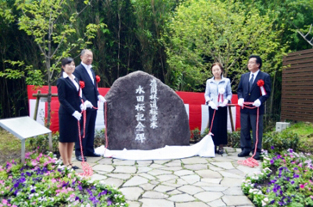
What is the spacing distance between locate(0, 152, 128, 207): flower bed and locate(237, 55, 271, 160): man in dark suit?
303 centimetres

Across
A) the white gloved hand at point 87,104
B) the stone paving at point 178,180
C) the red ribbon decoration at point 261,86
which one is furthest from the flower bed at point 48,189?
the red ribbon decoration at point 261,86

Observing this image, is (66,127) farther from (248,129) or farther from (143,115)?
(248,129)

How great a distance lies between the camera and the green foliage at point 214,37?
721cm

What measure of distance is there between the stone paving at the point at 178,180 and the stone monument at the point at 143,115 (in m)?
0.68

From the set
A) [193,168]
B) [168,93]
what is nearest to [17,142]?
[168,93]

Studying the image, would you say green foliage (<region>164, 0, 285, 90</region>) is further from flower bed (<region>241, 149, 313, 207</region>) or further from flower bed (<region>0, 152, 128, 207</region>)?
flower bed (<region>0, 152, 128, 207</region>)

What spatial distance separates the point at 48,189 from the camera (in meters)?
3.34

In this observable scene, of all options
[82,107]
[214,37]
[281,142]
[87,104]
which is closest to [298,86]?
[214,37]

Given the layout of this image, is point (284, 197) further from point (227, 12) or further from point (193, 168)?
point (227, 12)

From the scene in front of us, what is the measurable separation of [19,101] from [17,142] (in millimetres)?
2302

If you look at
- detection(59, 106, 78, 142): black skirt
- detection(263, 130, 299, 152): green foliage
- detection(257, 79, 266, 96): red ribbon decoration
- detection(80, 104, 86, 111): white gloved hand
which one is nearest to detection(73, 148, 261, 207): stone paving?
detection(59, 106, 78, 142): black skirt

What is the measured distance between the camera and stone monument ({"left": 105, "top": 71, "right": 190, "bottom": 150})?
19.1 feet

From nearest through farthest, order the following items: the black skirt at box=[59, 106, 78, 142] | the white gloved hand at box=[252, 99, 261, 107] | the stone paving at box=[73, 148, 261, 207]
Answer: the stone paving at box=[73, 148, 261, 207], the black skirt at box=[59, 106, 78, 142], the white gloved hand at box=[252, 99, 261, 107]

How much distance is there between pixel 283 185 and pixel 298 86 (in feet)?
16.7
